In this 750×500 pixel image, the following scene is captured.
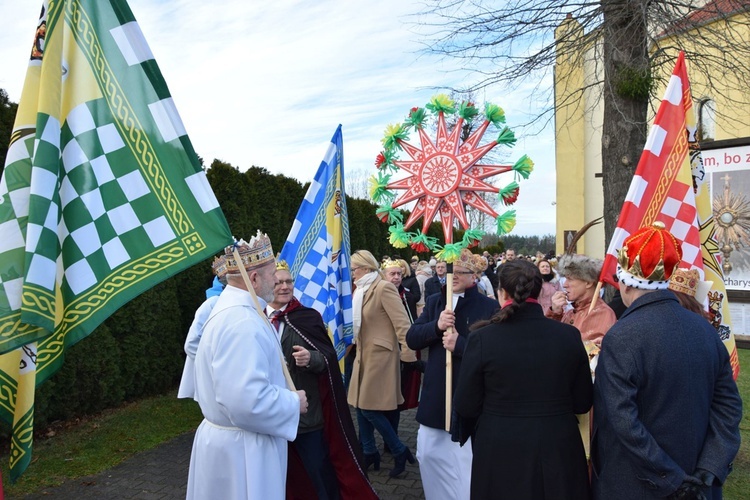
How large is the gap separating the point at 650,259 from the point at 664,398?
2.02 ft

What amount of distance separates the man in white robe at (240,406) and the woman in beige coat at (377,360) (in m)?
2.20

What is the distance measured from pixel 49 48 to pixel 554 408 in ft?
9.41

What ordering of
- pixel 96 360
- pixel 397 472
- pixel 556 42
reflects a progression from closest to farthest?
pixel 397 472
pixel 556 42
pixel 96 360

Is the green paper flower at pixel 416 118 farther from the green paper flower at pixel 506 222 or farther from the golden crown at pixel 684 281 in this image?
the golden crown at pixel 684 281

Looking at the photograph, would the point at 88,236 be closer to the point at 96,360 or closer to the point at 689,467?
the point at 689,467

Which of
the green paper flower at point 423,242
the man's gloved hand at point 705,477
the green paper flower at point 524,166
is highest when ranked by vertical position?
the green paper flower at point 524,166

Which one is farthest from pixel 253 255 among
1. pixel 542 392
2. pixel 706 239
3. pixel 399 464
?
pixel 706 239

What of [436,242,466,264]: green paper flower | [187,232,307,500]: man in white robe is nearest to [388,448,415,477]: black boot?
[436,242,466,264]: green paper flower

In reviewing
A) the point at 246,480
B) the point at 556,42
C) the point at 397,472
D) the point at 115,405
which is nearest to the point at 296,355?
the point at 246,480

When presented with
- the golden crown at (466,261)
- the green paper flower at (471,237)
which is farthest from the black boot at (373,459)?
the green paper flower at (471,237)

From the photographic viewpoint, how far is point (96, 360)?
700 centimetres

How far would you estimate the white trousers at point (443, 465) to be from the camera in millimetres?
3932

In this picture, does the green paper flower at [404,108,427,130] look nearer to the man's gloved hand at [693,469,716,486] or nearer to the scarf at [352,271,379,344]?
the scarf at [352,271,379,344]

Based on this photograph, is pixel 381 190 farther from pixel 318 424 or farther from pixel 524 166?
pixel 318 424
